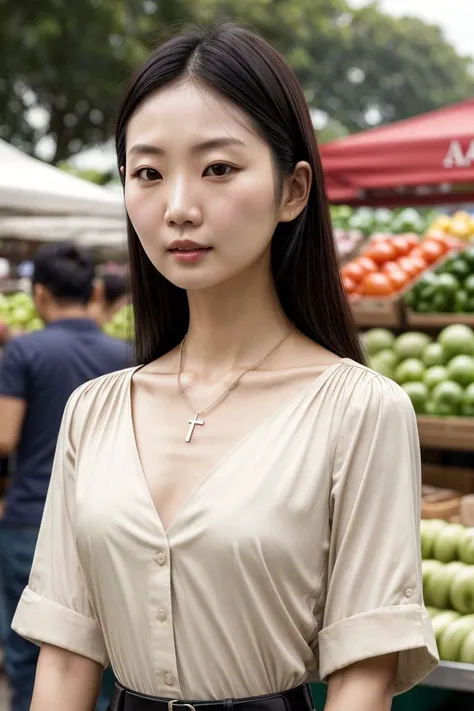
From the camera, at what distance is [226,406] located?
172 centimetres

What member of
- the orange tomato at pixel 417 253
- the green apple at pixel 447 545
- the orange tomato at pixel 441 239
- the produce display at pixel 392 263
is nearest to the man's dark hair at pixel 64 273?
the produce display at pixel 392 263

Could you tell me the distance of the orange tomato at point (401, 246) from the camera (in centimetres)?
626

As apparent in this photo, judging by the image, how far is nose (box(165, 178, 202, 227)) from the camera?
1571mm

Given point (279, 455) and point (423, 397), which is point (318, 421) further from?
point (423, 397)

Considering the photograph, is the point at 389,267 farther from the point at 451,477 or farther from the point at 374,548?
the point at 374,548

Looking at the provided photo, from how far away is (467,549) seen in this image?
12.0ft

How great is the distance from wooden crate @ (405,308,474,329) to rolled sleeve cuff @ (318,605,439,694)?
12.2 ft

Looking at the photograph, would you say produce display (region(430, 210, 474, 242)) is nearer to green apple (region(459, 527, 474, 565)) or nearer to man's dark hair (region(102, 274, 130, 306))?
green apple (region(459, 527, 474, 565))

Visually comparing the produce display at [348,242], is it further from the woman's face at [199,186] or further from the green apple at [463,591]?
the woman's face at [199,186]

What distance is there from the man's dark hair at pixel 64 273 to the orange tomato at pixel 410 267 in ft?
5.58

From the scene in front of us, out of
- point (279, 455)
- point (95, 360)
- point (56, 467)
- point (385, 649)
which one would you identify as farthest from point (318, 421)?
point (95, 360)

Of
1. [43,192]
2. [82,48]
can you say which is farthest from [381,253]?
[82,48]

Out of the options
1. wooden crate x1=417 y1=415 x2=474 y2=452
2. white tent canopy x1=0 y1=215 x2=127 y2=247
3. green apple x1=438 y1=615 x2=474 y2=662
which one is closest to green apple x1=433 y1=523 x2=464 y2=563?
green apple x1=438 y1=615 x2=474 y2=662

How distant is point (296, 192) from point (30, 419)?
10.4 ft
